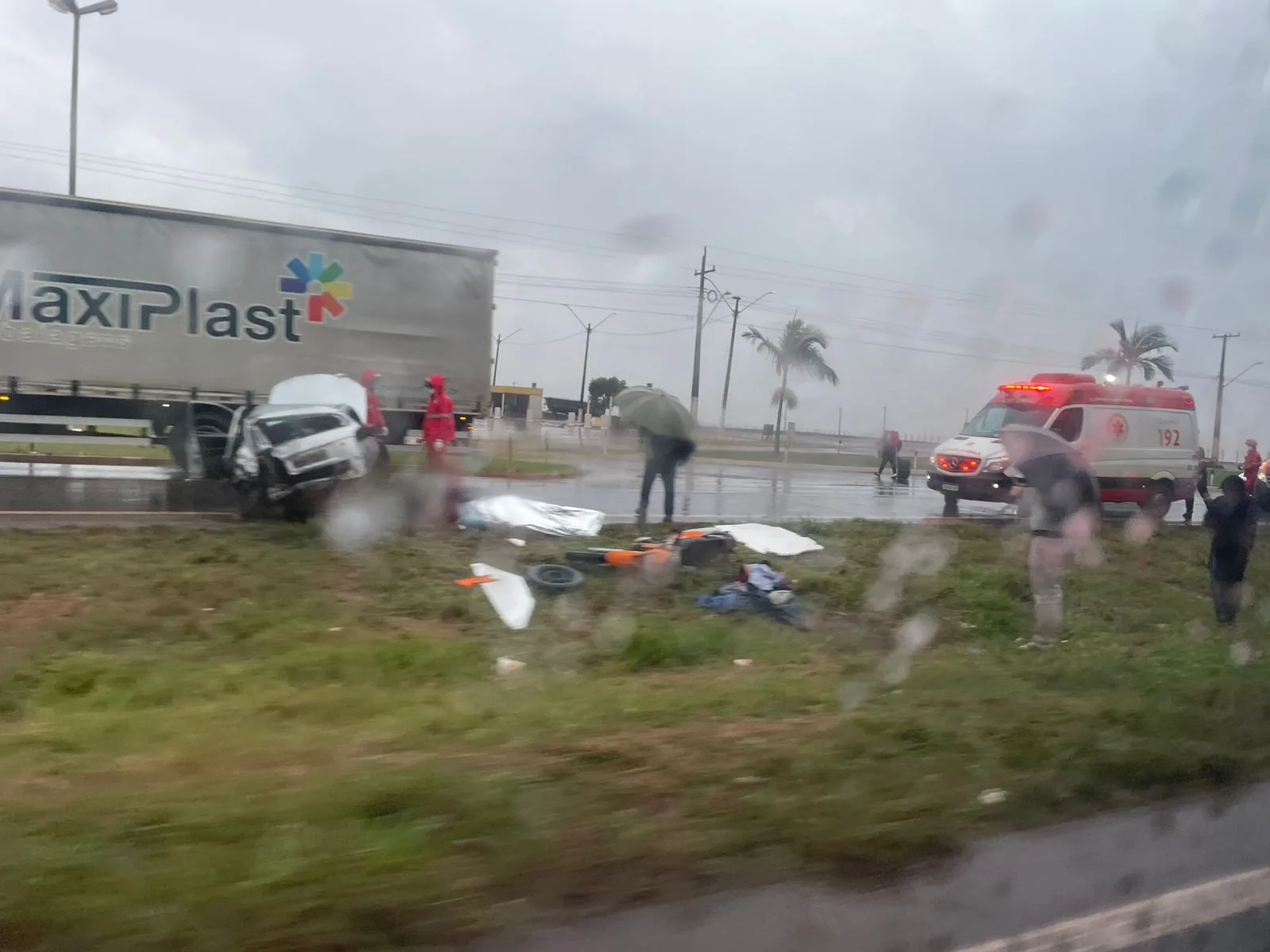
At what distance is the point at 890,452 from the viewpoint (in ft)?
71.9

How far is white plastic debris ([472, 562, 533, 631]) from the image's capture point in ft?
28.5

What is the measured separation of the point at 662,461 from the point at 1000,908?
9309 mm

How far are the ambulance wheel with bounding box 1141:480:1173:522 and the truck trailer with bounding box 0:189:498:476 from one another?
13.3 metres

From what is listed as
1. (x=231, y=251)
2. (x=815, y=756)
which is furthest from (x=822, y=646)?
(x=231, y=251)

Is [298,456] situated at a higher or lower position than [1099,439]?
lower

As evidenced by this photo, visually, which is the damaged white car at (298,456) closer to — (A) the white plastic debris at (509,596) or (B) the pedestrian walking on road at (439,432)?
(B) the pedestrian walking on road at (439,432)

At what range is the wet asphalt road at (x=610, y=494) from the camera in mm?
14094

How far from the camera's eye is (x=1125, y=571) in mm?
13258

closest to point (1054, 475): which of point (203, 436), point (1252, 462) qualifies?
point (1252, 462)

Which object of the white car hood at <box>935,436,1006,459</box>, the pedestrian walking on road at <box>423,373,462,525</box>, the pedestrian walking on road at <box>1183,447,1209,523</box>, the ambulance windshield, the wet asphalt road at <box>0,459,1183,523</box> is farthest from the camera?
the pedestrian walking on road at <box>1183,447,1209,523</box>

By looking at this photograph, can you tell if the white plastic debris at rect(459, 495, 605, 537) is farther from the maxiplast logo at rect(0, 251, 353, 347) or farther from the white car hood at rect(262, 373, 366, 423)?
the maxiplast logo at rect(0, 251, 353, 347)

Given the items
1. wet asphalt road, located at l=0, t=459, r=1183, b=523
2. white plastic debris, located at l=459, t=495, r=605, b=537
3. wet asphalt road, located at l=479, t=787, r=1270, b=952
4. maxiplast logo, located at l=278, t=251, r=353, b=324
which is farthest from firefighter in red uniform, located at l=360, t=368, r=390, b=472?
wet asphalt road, located at l=479, t=787, r=1270, b=952

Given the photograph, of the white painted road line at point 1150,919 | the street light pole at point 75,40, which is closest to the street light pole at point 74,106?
the street light pole at point 75,40

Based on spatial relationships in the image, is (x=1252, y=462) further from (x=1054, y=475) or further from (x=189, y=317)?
(x=189, y=317)
